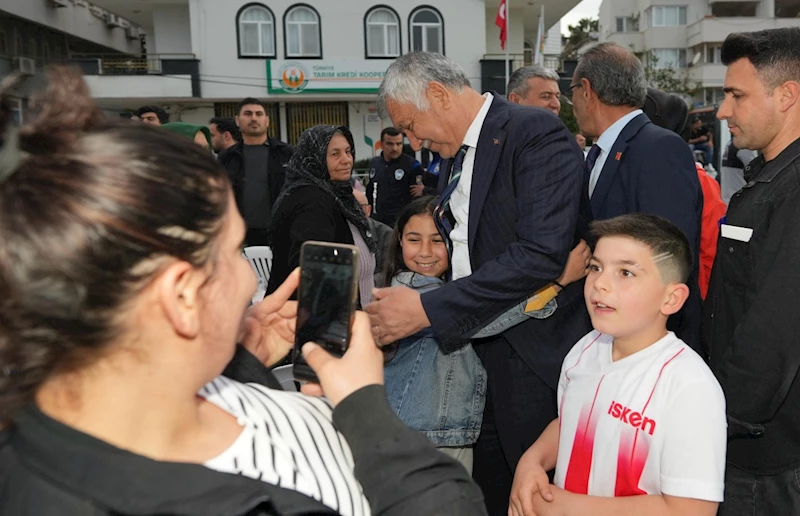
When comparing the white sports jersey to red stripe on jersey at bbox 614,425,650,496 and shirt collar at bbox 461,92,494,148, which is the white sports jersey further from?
shirt collar at bbox 461,92,494,148

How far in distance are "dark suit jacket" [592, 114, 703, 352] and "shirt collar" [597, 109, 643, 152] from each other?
40 millimetres

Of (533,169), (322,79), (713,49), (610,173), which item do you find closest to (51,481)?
(533,169)

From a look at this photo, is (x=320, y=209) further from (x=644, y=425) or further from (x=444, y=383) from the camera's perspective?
(x=644, y=425)

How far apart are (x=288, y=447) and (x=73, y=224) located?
0.54m

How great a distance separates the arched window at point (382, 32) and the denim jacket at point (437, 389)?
24.4 meters

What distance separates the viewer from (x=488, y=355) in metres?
2.79

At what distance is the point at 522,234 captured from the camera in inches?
98.0

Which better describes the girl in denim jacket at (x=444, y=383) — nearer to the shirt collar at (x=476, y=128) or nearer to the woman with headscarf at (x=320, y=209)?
the shirt collar at (x=476, y=128)

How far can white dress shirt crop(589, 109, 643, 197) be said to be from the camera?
342cm

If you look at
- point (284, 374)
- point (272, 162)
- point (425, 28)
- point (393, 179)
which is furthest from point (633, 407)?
point (425, 28)

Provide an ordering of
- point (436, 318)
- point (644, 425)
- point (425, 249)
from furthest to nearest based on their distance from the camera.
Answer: point (425, 249), point (436, 318), point (644, 425)

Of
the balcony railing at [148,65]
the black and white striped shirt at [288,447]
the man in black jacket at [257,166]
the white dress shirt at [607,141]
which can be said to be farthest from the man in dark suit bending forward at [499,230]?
the balcony railing at [148,65]

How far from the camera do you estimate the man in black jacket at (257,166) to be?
6.82m

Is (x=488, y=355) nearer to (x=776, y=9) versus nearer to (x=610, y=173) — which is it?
(x=610, y=173)
